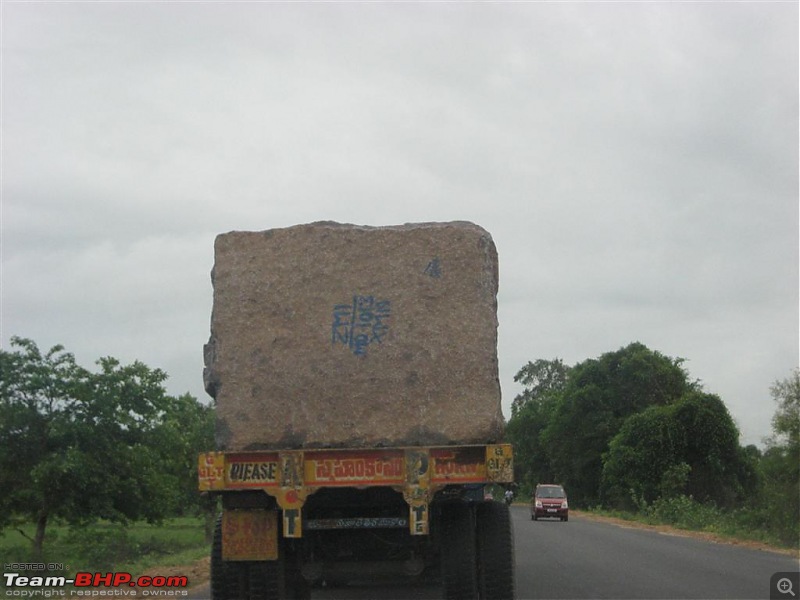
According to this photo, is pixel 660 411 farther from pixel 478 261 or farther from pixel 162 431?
pixel 478 261

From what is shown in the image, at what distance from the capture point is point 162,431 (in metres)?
24.3

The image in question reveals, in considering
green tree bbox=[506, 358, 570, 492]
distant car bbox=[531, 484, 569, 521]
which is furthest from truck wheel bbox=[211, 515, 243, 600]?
green tree bbox=[506, 358, 570, 492]

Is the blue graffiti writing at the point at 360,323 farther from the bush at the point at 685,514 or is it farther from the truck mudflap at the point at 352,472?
the bush at the point at 685,514

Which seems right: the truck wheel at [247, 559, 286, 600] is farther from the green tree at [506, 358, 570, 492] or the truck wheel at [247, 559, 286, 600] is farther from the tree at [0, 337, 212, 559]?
the green tree at [506, 358, 570, 492]

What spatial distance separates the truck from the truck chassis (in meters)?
0.02

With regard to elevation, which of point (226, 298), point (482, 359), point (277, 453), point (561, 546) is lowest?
point (561, 546)

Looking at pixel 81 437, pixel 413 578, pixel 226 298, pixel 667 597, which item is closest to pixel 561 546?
pixel 667 597

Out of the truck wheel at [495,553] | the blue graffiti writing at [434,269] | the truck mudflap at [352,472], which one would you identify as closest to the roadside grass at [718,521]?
the truck wheel at [495,553]

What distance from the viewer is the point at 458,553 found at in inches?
338

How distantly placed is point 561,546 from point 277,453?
1411cm

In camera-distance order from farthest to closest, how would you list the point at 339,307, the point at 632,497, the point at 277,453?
the point at 632,497, the point at 339,307, the point at 277,453

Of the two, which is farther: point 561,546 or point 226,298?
point 561,546

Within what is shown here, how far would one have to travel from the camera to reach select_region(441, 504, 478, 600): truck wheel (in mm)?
8492

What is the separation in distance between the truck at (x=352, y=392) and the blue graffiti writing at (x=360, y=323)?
0.04 feet
